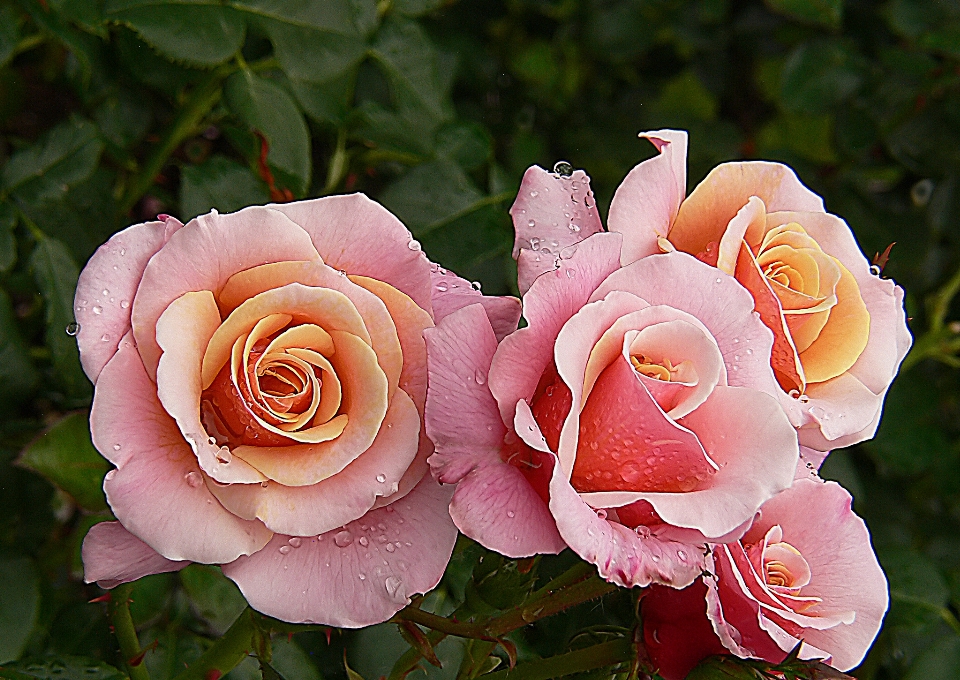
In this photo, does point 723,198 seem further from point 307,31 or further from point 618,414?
point 307,31

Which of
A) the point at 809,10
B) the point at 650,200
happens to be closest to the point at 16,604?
the point at 650,200

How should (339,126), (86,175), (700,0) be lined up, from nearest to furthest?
(86,175), (339,126), (700,0)

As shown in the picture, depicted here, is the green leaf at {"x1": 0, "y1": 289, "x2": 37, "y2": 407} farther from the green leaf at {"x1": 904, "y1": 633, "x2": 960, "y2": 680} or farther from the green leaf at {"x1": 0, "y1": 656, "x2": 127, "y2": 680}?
the green leaf at {"x1": 904, "y1": 633, "x2": 960, "y2": 680}

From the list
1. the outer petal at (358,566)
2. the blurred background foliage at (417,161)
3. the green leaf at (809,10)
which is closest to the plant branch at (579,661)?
the blurred background foliage at (417,161)

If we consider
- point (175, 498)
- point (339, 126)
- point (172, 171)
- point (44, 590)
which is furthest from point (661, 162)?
point (172, 171)

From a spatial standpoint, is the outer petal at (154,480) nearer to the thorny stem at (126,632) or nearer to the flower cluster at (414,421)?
the flower cluster at (414,421)

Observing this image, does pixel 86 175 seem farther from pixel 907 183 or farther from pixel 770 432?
pixel 907 183
